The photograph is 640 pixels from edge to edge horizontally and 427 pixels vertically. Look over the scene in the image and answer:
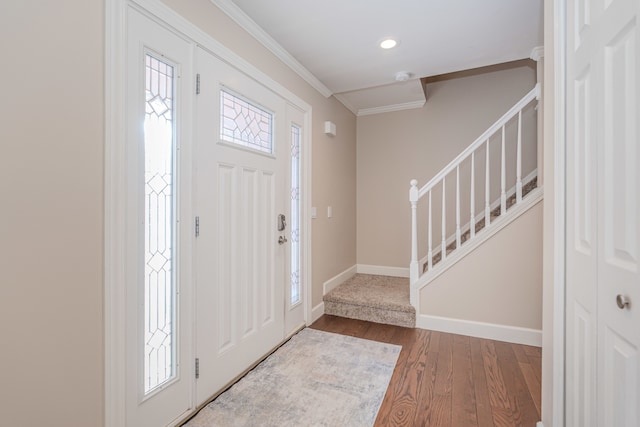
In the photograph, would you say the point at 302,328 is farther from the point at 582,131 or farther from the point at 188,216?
the point at 582,131

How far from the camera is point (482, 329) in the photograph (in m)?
2.66

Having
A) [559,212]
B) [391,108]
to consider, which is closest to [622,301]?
[559,212]

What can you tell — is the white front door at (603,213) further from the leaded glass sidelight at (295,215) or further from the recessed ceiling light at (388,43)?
the leaded glass sidelight at (295,215)

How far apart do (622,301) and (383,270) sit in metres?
3.44

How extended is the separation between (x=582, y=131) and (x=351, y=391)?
180 centimetres

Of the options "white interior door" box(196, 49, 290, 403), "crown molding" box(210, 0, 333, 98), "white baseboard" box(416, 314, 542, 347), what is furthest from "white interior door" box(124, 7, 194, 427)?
"white baseboard" box(416, 314, 542, 347)

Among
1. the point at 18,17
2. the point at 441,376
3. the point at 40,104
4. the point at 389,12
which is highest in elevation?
the point at 389,12

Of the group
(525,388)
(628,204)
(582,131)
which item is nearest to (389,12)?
(582,131)

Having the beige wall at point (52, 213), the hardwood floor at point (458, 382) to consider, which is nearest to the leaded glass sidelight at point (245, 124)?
the beige wall at point (52, 213)

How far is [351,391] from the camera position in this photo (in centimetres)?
→ 188

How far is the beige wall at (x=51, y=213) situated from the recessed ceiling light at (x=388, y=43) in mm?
1885

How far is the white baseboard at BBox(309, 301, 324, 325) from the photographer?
2997 mm

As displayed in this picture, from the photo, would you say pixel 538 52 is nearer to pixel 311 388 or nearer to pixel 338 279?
pixel 338 279

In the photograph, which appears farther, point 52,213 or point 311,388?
point 311,388
